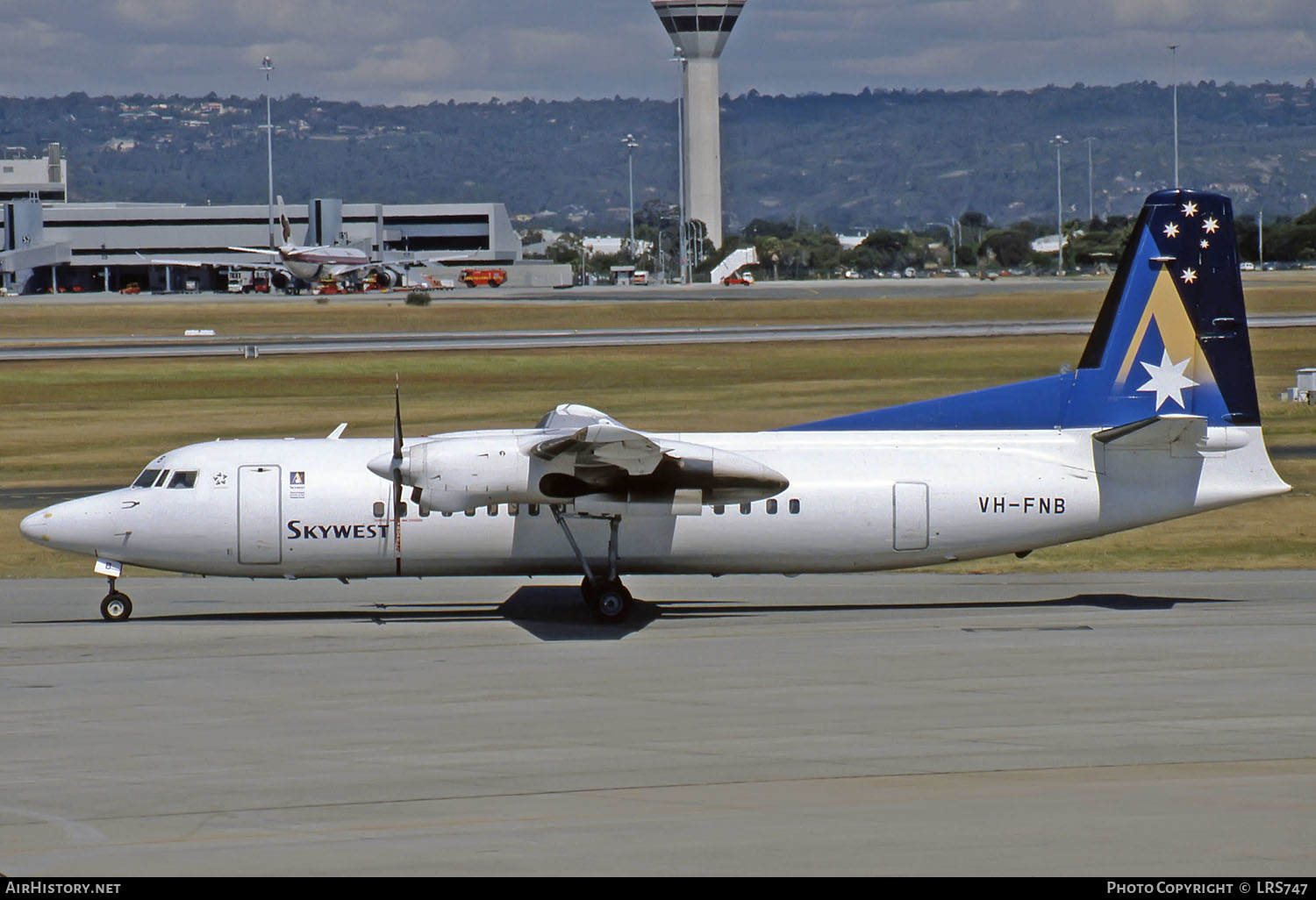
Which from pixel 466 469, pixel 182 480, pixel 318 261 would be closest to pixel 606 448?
pixel 466 469

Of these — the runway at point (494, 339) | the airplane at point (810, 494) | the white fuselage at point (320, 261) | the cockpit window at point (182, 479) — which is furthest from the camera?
the white fuselage at point (320, 261)

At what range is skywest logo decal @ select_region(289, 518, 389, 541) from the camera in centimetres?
2169

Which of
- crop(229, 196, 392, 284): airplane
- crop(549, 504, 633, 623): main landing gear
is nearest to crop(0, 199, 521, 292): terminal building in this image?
crop(229, 196, 392, 284): airplane

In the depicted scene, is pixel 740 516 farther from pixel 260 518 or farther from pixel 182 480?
pixel 182 480

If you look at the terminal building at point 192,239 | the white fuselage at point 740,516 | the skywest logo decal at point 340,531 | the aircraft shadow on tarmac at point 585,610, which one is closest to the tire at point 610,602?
the aircraft shadow on tarmac at point 585,610

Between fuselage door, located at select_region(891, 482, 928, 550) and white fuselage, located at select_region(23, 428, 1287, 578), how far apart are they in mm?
17

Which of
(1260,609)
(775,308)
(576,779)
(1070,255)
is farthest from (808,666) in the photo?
(1070,255)

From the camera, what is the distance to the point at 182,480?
22.1 m

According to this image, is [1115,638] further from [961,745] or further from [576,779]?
[576,779]

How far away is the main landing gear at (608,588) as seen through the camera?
2130 cm

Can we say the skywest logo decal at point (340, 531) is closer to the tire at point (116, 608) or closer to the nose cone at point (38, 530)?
the tire at point (116, 608)

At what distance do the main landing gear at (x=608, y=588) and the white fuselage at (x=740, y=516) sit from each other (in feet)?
0.56

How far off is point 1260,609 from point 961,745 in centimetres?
949

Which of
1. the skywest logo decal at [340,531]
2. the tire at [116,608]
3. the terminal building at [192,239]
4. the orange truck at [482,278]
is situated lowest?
the tire at [116,608]
